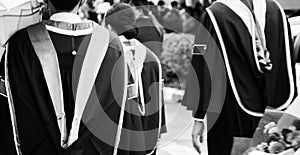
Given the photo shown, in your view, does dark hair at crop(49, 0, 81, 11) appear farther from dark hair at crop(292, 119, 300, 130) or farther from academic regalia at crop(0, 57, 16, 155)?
dark hair at crop(292, 119, 300, 130)

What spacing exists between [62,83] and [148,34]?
2362 millimetres

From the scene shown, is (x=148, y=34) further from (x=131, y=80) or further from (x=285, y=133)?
(x=285, y=133)

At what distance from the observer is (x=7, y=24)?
9.66 feet

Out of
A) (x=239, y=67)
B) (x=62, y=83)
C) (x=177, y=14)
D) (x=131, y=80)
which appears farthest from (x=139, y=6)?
(x=177, y=14)

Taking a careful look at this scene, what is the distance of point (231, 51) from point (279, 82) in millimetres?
343

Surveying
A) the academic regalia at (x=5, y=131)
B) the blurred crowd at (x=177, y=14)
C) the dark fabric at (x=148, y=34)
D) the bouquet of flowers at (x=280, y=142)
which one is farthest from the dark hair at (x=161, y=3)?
the bouquet of flowers at (x=280, y=142)

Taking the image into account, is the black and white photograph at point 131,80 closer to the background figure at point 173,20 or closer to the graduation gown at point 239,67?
the graduation gown at point 239,67

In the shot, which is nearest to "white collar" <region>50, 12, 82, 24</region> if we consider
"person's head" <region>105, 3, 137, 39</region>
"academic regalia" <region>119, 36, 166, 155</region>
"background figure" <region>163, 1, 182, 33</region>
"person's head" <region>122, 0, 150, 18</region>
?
"academic regalia" <region>119, 36, 166, 155</region>

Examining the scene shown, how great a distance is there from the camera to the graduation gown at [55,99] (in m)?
2.80

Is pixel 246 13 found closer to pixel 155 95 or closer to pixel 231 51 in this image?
pixel 231 51

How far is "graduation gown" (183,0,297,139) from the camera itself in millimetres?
3529

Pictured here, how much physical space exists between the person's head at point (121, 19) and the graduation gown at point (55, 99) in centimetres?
159

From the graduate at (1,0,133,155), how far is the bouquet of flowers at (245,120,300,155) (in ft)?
2.61

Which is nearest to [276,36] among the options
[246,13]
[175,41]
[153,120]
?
[246,13]
